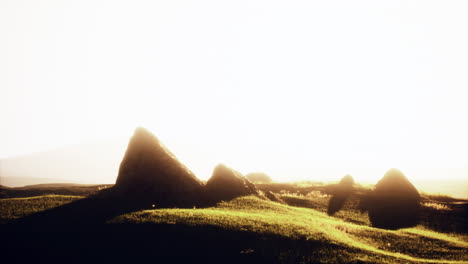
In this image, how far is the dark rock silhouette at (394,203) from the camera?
35.0m

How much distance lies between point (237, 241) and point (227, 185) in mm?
15221

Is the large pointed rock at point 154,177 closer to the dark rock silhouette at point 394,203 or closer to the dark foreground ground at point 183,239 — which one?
the dark foreground ground at point 183,239

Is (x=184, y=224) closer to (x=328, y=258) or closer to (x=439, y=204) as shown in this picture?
(x=328, y=258)

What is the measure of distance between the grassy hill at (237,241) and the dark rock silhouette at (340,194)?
467 inches

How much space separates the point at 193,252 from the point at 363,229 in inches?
641

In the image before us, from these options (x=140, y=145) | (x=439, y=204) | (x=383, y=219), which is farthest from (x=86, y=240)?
(x=439, y=204)

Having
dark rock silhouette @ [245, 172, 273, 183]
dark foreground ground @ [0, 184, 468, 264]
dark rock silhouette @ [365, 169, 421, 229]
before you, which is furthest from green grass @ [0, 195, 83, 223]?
dark rock silhouette @ [245, 172, 273, 183]

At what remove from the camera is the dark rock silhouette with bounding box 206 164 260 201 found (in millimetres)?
34463

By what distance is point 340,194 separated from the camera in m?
45.2

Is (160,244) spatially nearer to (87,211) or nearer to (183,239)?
(183,239)

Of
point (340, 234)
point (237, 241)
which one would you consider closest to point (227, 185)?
point (340, 234)

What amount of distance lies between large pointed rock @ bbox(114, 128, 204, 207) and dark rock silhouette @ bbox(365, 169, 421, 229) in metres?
19.7

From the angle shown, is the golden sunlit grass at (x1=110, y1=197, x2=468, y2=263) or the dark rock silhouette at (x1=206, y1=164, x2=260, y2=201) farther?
the dark rock silhouette at (x1=206, y1=164, x2=260, y2=201)

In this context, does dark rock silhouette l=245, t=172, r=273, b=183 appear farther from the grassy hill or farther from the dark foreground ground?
the grassy hill
